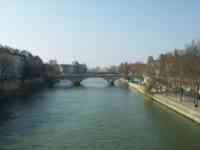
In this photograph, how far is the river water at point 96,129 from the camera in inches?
714

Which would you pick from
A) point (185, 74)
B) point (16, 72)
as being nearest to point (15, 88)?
point (16, 72)

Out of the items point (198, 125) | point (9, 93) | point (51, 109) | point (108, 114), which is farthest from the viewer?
point (9, 93)

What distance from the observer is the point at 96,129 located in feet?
73.0

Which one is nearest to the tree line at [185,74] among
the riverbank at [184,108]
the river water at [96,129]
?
the riverbank at [184,108]

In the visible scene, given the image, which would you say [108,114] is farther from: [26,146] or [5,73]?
[5,73]

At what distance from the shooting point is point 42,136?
2006cm

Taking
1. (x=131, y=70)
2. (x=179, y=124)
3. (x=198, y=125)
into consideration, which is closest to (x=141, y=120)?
(x=179, y=124)

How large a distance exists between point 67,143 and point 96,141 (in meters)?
1.74

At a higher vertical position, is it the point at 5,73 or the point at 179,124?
the point at 5,73

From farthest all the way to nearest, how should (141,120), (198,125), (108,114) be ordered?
1. (108,114)
2. (141,120)
3. (198,125)

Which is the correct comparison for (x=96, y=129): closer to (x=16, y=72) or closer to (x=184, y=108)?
(x=184, y=108)

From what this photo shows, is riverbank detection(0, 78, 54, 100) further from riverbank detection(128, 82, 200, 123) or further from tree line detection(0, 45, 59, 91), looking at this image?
riverbank detection(128, 82, 200, 123)

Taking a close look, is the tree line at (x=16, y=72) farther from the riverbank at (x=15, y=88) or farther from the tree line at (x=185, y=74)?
the tree line at (x=185, y=74)

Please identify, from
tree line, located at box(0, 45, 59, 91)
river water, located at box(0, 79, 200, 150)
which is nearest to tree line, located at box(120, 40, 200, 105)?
river water, located at box(0, 79, 200, 150)
